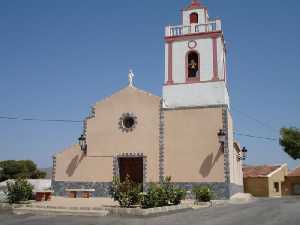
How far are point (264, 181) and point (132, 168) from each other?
18.4 m

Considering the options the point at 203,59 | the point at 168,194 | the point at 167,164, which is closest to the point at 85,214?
the point at 168,194

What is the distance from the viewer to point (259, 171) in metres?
38.2

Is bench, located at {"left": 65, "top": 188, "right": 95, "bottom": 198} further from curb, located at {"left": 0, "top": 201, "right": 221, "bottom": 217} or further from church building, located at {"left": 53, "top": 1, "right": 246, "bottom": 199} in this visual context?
curb, located at {"left": 0, "top": 201, "right": 221, "bottom": 217}

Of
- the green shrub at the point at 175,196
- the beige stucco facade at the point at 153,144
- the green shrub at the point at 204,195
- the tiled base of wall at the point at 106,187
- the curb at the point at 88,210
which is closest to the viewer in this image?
the curb at the point at 88,210

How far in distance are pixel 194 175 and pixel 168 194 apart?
6.13m

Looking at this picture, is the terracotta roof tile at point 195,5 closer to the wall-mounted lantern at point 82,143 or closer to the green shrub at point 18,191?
the wall-mounted lantern at point 82,143

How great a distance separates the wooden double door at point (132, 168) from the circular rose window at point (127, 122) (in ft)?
5.62

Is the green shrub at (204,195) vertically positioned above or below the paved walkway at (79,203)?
above

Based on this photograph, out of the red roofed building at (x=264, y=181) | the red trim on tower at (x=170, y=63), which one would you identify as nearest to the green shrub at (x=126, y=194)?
the red trim on tower at (x=170, y=63)

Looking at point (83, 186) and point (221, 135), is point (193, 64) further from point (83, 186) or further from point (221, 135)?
point (83, 186)

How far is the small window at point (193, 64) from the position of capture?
71.8ft

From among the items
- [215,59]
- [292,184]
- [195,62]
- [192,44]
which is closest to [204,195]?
[215,59]

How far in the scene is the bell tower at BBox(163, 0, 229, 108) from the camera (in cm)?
2108

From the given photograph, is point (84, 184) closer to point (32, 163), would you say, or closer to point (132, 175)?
point (132, 175)
